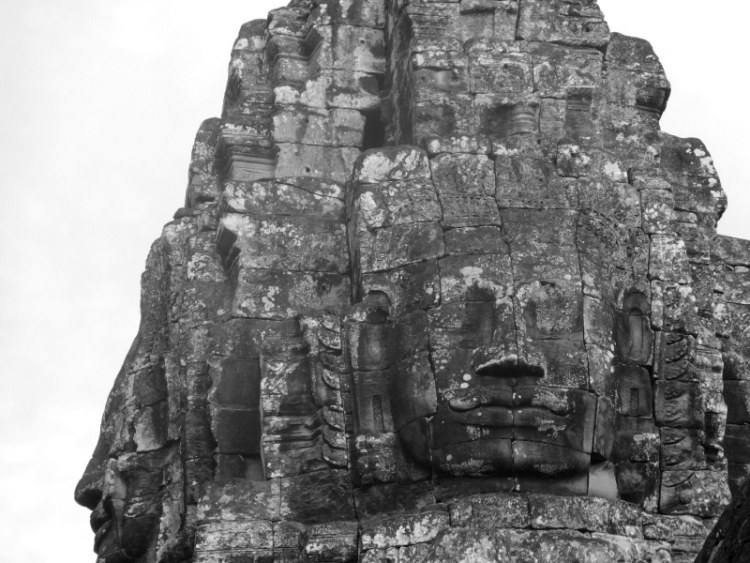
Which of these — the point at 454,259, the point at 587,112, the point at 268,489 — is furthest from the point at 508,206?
the point at 268,489

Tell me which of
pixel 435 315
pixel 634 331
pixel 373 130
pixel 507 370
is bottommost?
pixel 507 370

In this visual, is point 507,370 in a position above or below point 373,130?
below

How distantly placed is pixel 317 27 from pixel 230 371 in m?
4.11

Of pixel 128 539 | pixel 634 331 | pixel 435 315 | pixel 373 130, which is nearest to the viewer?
pixel 435 315

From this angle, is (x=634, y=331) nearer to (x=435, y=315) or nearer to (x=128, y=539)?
(x=435, y=315)

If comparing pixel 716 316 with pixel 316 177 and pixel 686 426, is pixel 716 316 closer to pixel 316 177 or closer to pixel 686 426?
pixel 686 426

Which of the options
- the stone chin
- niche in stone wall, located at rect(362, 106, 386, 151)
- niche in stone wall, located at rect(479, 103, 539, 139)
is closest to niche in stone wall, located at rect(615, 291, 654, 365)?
niche in stone wall, located at rect(479, 103, 539, 139)

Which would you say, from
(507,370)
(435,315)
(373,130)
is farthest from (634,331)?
(373,130)

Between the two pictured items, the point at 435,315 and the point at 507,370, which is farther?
the point at 435,315

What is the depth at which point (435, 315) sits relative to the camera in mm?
15766

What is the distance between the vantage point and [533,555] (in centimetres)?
1458

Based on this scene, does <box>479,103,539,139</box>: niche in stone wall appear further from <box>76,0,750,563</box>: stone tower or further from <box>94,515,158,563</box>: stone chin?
<box>94,515,158,563</box>: stone chin

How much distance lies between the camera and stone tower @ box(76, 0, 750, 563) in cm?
1528

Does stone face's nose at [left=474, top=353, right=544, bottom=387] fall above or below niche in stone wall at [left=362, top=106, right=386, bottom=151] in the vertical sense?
below
